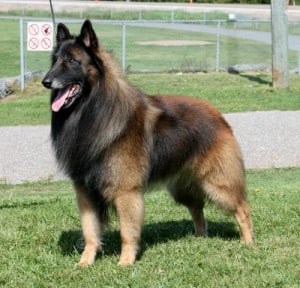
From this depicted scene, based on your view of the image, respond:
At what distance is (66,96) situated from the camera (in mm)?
5176

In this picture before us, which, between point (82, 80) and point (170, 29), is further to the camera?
point (170, 29)

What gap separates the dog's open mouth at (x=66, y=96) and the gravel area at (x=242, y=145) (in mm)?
4514

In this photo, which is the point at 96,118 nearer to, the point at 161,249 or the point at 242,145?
the point at 161,249

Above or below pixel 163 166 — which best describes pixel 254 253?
below

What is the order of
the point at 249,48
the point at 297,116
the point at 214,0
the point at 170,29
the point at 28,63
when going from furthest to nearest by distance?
the point at 214,0
the point at 170,29
the point at 249,48
the point at 28,63
the point at 297,116

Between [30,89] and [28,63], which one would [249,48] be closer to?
[28,63]

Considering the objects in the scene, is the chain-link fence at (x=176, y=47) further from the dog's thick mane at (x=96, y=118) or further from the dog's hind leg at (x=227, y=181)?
the dog's thick mane at (x=96, y=118)

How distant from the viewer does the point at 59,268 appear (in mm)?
5395

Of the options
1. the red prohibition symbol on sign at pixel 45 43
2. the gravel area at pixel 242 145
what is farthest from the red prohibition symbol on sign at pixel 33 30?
the gravel area at pixel 242 145

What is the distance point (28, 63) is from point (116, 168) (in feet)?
65.3

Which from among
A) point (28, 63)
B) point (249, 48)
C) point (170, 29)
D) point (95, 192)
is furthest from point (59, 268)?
point (170, 29)

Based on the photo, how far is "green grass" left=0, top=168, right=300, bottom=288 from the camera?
5039 millimetres

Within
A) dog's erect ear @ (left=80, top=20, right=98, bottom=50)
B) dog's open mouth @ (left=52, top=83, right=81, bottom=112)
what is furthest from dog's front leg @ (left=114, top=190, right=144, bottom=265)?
dog's erect ear @ (left=80, top=20, right=98, bottom=50)

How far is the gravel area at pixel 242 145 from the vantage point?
430 inches
